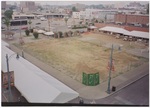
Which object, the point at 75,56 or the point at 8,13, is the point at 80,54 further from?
the point at 8,13

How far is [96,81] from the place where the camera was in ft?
31.3

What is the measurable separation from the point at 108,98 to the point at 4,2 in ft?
19.5

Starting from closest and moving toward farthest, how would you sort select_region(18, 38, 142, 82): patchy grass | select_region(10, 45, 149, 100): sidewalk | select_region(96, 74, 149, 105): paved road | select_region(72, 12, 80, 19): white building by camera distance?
select_region(96, 74, 149, 105): paved road, select_region(10, 45, 149, 100): sidewalk, select_region(18, 38, 142, 82): patchy grass, select_region(72, 12, 80, 19): white building

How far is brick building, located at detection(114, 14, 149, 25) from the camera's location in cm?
1081

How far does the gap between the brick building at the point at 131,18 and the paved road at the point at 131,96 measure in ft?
10.9

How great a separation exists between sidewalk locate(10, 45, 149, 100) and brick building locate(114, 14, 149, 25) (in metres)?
2.46

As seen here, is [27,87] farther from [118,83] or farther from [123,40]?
[123,40]

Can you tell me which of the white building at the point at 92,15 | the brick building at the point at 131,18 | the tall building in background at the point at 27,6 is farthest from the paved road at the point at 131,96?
the tall building in background at the point at 27,6

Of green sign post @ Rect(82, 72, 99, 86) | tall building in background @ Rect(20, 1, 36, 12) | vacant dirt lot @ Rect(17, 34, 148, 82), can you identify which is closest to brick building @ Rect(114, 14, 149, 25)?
vacant dirt lot @ Rect(17, 34, 148, 82)

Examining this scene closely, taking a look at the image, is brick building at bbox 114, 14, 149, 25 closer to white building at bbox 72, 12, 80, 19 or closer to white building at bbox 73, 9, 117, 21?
white building at bbox 73, 9, 117, 21

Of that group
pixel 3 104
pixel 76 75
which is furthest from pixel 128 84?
pixel 3 104

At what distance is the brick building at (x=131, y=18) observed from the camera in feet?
35.5

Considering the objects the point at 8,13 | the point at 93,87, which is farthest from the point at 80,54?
the point at 8,13

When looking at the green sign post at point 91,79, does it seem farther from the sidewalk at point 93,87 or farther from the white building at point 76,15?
the white building at point 76,15
